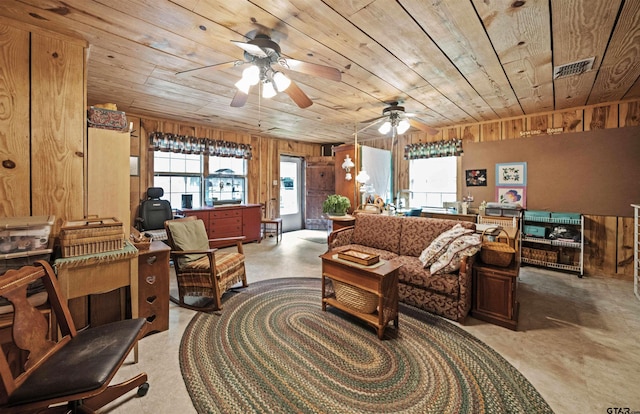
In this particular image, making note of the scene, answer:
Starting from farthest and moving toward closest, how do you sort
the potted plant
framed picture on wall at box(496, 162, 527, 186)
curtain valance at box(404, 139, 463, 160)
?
curtain valance at box(404, 139, 463, 160), framed picture on wall at box(496, 162, 527, 186), the potted plant

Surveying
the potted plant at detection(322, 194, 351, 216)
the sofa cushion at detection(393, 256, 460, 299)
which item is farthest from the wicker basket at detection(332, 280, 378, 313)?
the potted plant at detection(322, 194, 351, 216)

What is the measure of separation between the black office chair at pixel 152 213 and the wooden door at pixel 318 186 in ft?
11.4

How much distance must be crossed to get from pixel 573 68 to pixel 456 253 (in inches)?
87.7

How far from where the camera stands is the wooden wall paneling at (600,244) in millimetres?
3834

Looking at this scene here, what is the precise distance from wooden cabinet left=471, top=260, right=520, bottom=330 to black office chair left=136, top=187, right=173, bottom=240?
→ 4.33 meters

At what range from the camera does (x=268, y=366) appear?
1.88m

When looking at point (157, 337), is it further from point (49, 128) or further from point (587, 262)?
point (587, 262)

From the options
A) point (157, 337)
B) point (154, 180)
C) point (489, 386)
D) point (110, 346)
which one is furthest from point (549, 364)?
point (154, 180)

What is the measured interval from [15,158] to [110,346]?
1646mm

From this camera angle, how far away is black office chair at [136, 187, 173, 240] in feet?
14.1

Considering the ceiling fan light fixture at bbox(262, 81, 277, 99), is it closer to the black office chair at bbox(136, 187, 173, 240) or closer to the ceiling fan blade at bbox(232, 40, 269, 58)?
the ceiling fan blade at bbox(232, 40, 269, 58)

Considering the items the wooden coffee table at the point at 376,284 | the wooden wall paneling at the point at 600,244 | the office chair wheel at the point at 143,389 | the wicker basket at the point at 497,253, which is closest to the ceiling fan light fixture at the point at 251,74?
the wooden coffee table at the point at 376,284

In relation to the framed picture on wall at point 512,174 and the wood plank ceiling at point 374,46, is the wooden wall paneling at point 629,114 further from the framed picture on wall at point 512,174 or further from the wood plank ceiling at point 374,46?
the framed picture on wall at point 512,174

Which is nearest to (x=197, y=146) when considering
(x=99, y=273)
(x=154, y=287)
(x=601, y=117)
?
(x=154, y=287)
